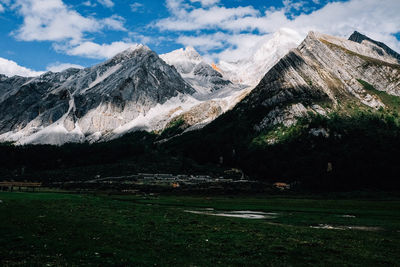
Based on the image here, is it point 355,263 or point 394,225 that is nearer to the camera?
point 355,263

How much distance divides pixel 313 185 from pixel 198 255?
151 metres

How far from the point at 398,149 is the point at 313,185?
6197 cm

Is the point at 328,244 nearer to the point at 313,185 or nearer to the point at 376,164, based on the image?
the point at 313,185

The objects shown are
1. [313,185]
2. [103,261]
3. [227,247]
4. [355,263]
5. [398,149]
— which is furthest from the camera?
[398,149]

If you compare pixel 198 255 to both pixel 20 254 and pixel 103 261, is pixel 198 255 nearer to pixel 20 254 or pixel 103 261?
pixel 103 261

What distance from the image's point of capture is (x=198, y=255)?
26.7 m

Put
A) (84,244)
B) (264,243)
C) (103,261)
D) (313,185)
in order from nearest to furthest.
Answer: (103,261)
(84,244)
(264,243)
(313,185)

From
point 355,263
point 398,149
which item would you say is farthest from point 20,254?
point 398,149

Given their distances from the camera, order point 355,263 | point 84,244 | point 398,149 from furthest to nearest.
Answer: point 398,149 < point 84,244 < point 355,263

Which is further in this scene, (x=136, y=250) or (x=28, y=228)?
(x=28, y=228)

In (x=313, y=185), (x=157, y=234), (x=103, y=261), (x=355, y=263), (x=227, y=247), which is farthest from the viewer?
(x=313, y=185)

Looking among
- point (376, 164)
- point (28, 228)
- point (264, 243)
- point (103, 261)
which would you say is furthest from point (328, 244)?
point (376, 164)

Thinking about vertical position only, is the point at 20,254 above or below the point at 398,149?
below

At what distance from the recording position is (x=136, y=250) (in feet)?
89.6
